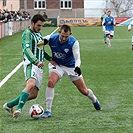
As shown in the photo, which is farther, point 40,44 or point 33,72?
point 40,44

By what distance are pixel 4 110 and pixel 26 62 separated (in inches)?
46.2

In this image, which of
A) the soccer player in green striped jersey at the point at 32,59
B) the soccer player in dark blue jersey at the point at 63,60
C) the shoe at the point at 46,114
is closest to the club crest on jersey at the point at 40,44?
the soccer player in green striped jersey at the point at 32,59

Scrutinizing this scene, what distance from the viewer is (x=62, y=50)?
8828 mm

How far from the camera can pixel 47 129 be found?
771 cm

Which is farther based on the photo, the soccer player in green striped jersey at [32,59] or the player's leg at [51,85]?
the player's leg at [51,85]

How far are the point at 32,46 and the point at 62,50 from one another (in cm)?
59

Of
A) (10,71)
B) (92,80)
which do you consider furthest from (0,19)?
(92,80)

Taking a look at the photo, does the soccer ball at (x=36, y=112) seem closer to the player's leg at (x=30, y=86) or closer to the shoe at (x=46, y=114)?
the shoe at (x=46, y=114)

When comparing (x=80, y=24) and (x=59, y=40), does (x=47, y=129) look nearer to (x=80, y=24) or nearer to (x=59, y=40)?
(x=59, y=40)

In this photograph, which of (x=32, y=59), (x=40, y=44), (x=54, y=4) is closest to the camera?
(x=32, y=59)

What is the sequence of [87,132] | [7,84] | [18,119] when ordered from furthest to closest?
1. [7,84]
2. [18,119]
3. [87,132]

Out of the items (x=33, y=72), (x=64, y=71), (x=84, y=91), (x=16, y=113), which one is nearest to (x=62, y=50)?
(x=64, y=71)

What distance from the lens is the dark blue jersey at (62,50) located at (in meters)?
8.79

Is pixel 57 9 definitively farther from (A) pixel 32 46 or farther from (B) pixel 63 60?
(A) pixel 32 46
